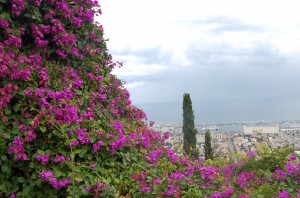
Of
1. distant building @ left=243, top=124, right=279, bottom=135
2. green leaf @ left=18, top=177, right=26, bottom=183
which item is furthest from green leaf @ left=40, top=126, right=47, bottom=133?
distant building @ left=243, top=124, right=279, bottom=135

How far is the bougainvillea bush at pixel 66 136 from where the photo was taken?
2.99 metres

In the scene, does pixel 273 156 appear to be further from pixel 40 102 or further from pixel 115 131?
pixel 40 102

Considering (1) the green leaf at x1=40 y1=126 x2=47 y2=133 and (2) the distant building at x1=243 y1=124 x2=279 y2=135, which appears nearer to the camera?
(1) the green leaf at x1=40 y1=126 x2=47 y2=133

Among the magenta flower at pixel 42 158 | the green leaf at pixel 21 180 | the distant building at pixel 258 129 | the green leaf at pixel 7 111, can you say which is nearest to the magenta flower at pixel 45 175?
the magenta flower at pixel 42 158

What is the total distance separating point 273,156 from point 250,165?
0.48 metres

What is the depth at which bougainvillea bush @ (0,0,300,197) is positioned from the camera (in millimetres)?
2992

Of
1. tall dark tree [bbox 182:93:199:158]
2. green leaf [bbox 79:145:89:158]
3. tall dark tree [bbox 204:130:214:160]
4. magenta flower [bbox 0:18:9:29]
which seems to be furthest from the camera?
tall dark tree [bbox 182:93:199:158]

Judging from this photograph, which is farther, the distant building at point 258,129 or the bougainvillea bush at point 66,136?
the distant building at point 258,129

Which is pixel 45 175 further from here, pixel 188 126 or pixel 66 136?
pixel 188 126

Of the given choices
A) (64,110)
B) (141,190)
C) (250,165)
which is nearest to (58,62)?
(64,110)

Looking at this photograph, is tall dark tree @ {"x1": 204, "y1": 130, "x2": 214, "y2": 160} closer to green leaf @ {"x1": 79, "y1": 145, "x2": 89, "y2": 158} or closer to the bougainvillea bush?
the bougainvillea bush

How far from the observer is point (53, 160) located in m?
3.01

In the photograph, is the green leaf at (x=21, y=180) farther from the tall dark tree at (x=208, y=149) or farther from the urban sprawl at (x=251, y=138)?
the tall dark tree at (x=208, y=149)

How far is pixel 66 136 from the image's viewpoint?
9.89ft
